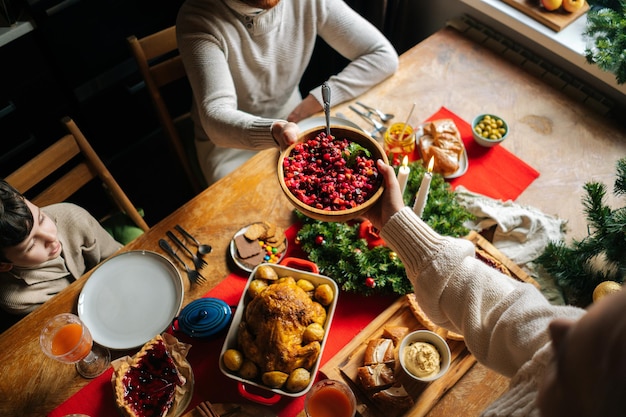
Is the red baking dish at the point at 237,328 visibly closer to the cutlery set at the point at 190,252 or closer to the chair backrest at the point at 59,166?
the cutlery set at the point at 190,252

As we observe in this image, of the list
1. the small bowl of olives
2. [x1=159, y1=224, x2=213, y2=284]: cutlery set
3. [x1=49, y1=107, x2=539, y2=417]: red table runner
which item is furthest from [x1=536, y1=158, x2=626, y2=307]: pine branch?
[x1=159, y1=224, x2=213, y2=284]: cutlery set

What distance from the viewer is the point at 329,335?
1.25 meters

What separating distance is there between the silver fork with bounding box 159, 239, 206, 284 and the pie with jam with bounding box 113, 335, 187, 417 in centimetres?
22

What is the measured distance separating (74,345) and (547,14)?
2.19 m

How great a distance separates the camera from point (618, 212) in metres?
1.20

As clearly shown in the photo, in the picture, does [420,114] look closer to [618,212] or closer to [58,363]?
[618,212]

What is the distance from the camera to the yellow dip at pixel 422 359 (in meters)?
1.09

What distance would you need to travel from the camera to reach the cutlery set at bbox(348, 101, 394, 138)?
5.39 ft

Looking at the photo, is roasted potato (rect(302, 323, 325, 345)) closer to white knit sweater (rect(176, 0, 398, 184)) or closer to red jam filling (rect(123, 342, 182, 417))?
red jam filling (rect(123, 342, 182, 417))

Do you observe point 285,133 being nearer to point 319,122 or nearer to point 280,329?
point 319,122

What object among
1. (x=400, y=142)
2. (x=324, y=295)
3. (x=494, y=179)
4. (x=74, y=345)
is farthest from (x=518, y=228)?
(x=74, y=345)

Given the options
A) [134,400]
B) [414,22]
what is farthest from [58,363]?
[414,22]

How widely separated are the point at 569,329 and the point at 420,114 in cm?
136

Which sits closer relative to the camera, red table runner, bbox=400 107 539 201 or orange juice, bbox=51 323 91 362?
orange juice, bbox=51 323 91 362
